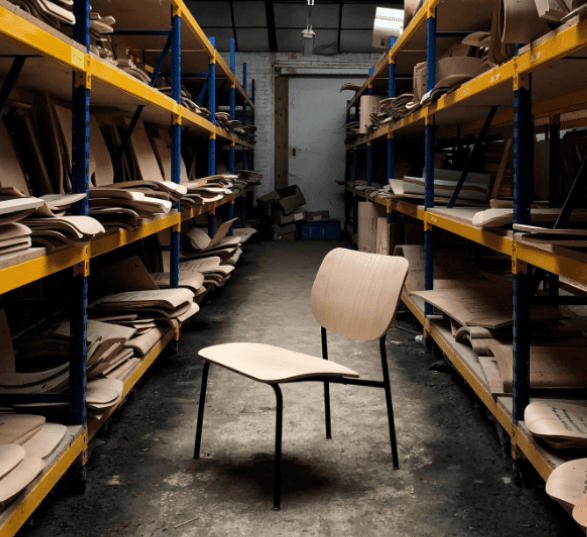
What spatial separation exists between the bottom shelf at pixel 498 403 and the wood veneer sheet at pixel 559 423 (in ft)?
0.16

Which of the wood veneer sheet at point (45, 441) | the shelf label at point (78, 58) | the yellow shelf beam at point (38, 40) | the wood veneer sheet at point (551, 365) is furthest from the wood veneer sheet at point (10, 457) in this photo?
the wood veneer sheet at point (551, 365)

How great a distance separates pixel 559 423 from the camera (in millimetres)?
1982

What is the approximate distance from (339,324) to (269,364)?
39 cm

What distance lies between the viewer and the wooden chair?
2201mm

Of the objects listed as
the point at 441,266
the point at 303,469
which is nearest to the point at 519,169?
the point at 303,469

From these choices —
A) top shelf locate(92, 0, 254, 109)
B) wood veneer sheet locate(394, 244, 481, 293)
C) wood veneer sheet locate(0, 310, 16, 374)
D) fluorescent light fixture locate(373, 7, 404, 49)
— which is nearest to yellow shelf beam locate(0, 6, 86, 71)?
wood veneer sheet locate(0, 310, 16, 374)

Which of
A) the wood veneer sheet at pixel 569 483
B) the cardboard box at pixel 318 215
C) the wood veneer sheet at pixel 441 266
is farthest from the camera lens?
the cardboard box at pixel 318 215

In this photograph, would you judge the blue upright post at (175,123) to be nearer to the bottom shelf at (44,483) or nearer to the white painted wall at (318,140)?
the bottom shelf at (44,483)

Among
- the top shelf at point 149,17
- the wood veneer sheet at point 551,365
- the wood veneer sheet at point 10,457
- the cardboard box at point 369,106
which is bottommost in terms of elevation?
the wood veneer sheet at point 10,457

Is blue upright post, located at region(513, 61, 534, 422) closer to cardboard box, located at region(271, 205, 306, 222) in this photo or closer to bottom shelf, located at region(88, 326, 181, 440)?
bottom shelf, located at region(88, 326, 181, 440)

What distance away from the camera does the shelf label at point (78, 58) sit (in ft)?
6.66

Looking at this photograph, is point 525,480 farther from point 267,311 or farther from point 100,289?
point 267,311

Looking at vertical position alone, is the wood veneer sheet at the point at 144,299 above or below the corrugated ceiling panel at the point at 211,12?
below

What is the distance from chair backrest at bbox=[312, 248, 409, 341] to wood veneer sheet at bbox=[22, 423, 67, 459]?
42.3 inches
